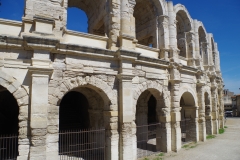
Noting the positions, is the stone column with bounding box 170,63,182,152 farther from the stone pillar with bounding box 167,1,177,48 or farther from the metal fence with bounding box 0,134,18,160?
the metal fence with bounding box 0,134,18,160

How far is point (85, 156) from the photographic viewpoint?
818 cm

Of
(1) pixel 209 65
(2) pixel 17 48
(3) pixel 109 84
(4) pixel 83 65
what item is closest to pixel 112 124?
(3) pixel 109 84

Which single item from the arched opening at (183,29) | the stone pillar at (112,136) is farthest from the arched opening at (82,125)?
the arched opening at (183,29)

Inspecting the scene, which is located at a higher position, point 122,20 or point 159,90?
point 122,20

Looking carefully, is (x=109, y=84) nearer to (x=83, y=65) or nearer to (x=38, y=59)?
(x=83, y=65)

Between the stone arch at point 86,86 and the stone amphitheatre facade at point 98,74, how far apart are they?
1.2 inches

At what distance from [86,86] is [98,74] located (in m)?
0.62

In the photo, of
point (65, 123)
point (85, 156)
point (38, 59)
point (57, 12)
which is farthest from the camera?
point (65, 123)

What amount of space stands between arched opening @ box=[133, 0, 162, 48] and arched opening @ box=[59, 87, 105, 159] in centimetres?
440

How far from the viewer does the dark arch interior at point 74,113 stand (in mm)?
9812

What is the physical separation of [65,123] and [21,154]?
4.76 m

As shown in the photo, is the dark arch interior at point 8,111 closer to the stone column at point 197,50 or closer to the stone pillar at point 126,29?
the stone pillar at point 126,29

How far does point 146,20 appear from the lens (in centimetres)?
1058

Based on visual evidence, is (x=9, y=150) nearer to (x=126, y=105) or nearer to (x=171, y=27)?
(x=126, y=105)
